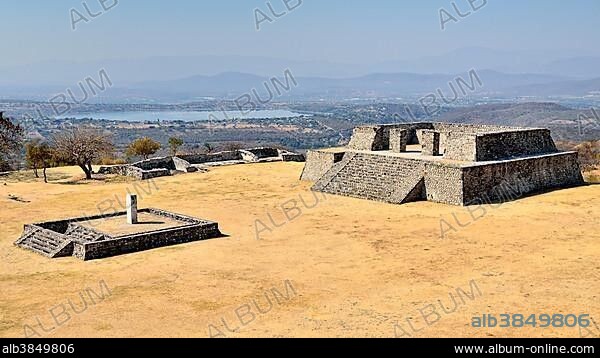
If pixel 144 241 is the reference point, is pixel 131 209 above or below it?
above

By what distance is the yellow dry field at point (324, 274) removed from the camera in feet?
34.7

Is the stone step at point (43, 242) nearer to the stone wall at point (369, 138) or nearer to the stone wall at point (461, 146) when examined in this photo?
the stone wall at point (461, 146)

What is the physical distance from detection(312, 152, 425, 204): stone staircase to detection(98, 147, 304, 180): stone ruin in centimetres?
811

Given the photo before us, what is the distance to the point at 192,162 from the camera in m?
32.9

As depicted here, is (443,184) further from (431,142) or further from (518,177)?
(431,142)

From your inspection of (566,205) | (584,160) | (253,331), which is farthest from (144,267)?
(584,160)

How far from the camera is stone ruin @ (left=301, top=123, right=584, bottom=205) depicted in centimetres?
2114

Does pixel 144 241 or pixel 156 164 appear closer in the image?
pixel 144 241

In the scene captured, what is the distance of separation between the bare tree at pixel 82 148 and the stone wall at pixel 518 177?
1616 centimetres

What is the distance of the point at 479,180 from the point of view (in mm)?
21047

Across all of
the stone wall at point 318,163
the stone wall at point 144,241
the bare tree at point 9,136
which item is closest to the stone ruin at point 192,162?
the bare tree at point 9,136

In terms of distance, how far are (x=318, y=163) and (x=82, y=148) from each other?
33.7ft
